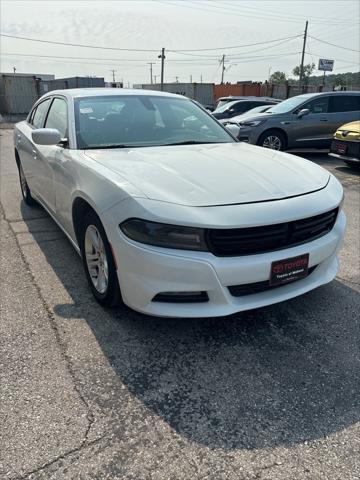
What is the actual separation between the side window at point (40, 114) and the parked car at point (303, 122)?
592 cm

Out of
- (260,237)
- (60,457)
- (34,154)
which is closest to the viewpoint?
(60,457)

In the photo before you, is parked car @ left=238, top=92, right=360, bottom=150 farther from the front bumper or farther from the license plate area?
the front bumper

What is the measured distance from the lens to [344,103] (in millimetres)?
10414

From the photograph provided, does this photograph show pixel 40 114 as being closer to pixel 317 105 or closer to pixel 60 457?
pixel 60 457

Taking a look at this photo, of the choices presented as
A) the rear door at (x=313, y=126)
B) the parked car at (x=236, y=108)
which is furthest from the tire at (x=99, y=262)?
the parked car at (x=236, y=108)

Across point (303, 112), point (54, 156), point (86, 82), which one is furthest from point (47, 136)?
point (86, 82)

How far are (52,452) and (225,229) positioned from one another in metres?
1.37

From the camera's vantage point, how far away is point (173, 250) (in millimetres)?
2275

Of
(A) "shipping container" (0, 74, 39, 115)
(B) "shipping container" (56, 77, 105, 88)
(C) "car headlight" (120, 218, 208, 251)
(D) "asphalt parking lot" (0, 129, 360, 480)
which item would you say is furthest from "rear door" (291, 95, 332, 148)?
(B) "shipping container" (56, 77, 105, 88)

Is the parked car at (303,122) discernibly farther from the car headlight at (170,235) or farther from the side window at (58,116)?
the car headlight at (170,235)

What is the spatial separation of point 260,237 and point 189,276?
0.48 metres

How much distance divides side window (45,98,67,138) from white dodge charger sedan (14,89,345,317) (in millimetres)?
116

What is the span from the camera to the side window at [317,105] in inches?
404

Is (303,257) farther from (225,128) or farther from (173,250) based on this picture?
(225,128)
